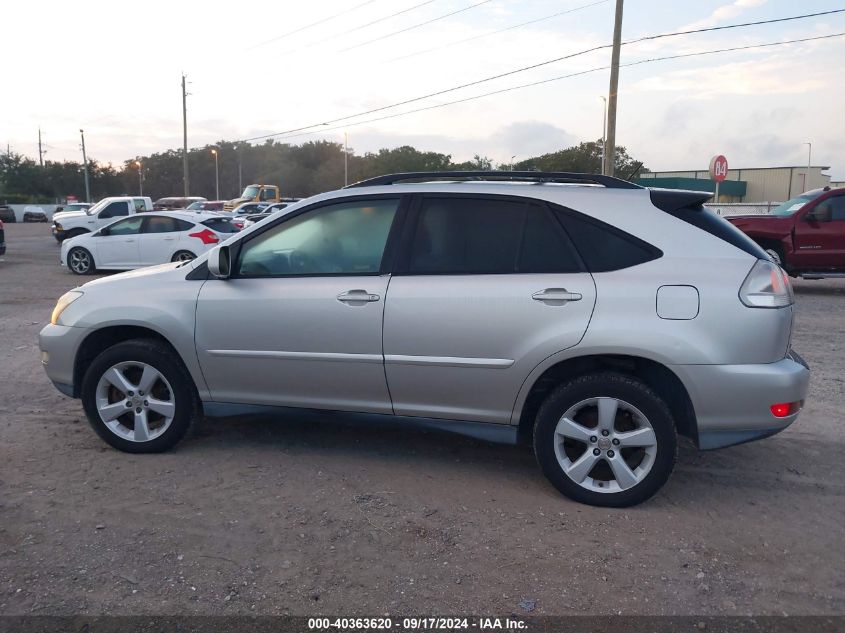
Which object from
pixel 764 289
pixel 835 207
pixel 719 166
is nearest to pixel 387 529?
pixel 764 289

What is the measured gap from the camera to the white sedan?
15.8 m

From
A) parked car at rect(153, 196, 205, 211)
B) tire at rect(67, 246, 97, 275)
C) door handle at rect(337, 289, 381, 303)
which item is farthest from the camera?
parked car at rect(153, 196, 205, 211)

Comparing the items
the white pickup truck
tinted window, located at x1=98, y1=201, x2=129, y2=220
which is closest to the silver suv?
the white pickup truck

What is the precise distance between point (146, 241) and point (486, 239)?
527 inches

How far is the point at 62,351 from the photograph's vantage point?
4.95 metres

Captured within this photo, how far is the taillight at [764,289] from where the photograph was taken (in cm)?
383

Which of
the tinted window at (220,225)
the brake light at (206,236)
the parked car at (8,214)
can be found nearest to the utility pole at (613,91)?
the tinted window at (220,225)

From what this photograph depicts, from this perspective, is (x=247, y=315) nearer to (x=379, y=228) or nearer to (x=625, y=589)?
(x=379, y=228)

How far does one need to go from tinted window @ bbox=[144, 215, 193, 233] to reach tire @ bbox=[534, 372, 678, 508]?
43.7 feet

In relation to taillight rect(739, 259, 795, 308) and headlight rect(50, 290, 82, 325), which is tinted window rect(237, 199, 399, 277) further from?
taillight rect(739, 259, 795, 308)

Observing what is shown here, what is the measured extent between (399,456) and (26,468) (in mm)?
2358

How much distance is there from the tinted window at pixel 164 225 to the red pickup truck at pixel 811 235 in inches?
430

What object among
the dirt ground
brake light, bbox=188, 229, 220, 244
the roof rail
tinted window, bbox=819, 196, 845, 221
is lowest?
the dirt ground

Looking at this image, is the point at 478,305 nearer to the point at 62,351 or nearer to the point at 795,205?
the point at 62,351
